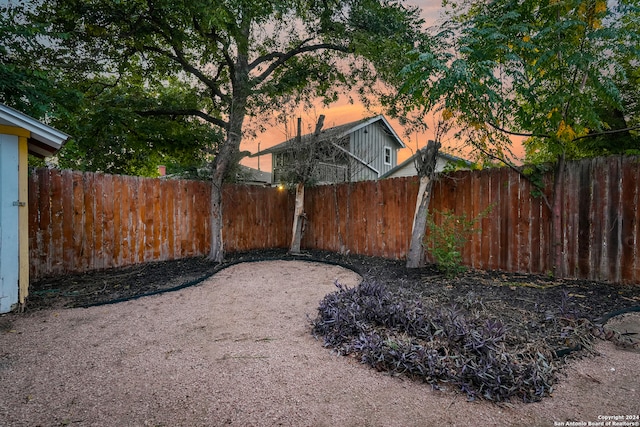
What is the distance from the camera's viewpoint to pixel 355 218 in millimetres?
7242

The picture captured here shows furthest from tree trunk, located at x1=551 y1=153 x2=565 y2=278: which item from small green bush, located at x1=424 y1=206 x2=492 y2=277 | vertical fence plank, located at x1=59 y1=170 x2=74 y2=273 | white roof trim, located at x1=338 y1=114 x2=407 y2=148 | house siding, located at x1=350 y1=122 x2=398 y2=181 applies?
house siding, located at x1=350 y1=122 x2=398 y2=181

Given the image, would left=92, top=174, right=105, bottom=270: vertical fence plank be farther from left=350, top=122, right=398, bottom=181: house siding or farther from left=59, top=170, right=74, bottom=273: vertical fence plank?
left=350, top=122, right=398, bottom=181: house siding

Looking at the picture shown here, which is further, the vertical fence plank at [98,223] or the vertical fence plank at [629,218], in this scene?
the vertical fence plank at [98,223]

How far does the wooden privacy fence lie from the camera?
397 cm

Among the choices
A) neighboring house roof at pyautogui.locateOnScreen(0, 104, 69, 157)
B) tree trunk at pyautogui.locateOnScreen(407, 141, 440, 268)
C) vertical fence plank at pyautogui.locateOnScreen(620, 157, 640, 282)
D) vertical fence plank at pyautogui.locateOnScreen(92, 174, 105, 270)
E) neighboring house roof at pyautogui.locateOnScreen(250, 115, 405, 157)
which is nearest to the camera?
neighboring house roof at pyautogui.locateOnScreen(0, 104, 69, 157)

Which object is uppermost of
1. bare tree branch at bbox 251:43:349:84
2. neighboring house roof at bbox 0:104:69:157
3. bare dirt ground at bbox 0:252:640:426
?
bare tree branch at bbox 251:43:349:84

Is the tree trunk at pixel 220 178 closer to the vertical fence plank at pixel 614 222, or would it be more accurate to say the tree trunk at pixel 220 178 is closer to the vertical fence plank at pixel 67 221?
the vertical fence plank at pixel 67 221

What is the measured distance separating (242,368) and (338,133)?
7.40 meters

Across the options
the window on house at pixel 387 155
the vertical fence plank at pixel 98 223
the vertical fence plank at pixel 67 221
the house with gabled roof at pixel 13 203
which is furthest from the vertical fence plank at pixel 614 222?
the window on house at pixel 387 155

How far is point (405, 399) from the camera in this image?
1.92 metres

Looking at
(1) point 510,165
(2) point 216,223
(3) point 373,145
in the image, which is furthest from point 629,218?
(3) point 373,145

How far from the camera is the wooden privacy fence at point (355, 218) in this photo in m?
3.97

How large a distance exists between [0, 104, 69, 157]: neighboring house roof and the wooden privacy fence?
79 cm

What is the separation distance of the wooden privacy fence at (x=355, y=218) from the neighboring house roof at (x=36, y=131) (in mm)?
795
